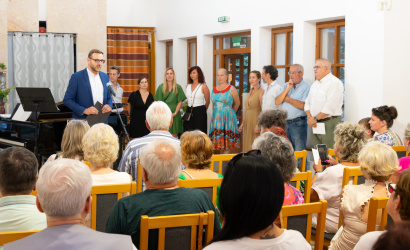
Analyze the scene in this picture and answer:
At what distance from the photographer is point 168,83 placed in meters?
9.23

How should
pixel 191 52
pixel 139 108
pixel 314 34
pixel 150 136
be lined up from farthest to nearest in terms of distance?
pixel 191 52
pixel 139 108
pixel 314 34
pixel 150 136

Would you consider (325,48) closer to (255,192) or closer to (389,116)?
(389,116)

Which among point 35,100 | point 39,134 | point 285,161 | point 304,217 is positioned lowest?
point 304,217

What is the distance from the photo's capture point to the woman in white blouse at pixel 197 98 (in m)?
8.95

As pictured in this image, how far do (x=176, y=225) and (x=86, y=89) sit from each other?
4347mm

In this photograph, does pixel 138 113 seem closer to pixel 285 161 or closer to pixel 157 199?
pixel 285 161

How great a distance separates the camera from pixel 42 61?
10398mm

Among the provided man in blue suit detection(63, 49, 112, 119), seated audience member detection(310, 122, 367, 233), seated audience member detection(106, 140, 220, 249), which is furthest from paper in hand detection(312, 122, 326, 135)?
seated audience member detection(106, 140, 220, 249)

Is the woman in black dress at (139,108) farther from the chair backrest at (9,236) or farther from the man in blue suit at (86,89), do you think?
the chair backrest at (9,236)

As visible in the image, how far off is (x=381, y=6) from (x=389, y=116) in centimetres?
168

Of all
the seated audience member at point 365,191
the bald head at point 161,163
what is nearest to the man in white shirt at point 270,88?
the seated audience member at point 365,191

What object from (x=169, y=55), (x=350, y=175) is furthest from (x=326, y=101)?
(x=169, y=55)

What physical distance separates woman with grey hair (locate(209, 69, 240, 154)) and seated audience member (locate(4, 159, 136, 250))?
262 inches

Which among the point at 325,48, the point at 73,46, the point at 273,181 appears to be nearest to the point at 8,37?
the point at 73,46
